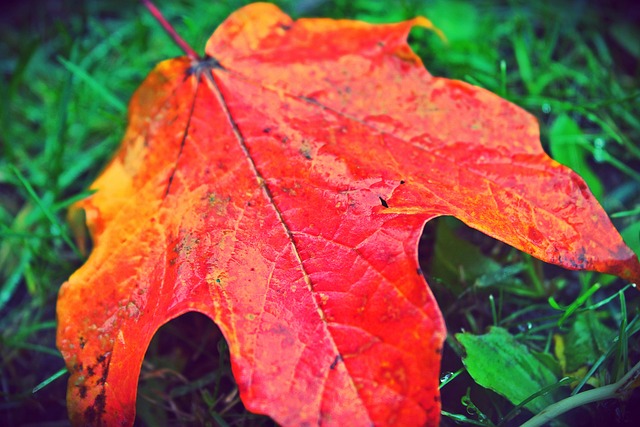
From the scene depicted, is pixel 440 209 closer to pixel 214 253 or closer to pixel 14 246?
pixel 214 253

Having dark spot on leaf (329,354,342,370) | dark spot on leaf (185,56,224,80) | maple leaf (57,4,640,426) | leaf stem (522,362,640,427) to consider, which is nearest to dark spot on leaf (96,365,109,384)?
maple leaf (57,4,640,426)

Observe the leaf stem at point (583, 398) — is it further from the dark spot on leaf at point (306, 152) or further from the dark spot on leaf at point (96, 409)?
the dark spot on leaf at point (96, 409)

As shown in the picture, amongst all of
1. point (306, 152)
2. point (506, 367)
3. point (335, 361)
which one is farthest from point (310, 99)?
point (506, 367)

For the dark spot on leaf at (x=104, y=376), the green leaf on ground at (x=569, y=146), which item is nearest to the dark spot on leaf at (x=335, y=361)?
the dark spot on leaf at (x=104, y=376)

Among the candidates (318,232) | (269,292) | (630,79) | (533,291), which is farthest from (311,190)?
Answer: (630,79)

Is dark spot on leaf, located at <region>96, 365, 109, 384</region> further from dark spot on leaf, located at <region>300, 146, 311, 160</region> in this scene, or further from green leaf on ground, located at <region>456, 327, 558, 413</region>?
green leaf on ground, located at <region>456, 327, 558, 413</region>
